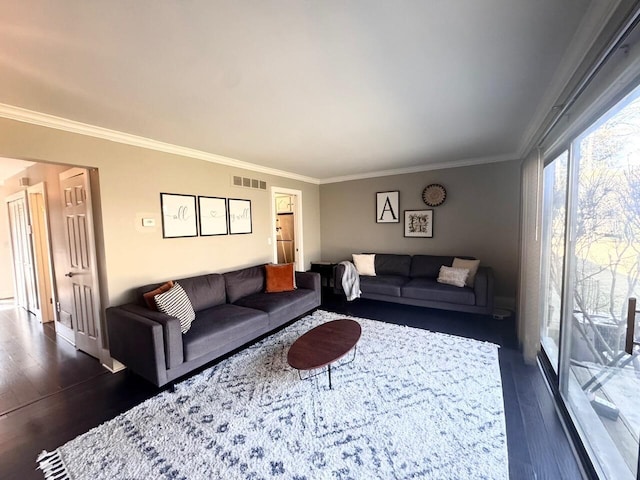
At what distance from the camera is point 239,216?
4.06 m

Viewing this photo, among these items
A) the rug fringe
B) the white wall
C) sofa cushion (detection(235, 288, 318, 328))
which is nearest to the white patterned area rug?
the rug fringe

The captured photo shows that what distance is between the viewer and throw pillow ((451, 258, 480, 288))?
12.7 ft

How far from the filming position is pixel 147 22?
4.06 feet

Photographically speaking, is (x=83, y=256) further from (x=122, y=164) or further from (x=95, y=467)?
(x=95, y=467)

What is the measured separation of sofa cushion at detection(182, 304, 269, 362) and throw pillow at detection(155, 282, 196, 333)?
92 millimetres

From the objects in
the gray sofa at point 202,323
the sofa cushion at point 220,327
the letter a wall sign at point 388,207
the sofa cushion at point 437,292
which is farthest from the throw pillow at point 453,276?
the sofa cushion at point 220,327

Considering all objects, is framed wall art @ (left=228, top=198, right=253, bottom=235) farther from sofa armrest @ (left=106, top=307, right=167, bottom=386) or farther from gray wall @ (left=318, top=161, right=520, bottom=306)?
gray wall @ (left=318, top=161, right=520, bottom=306)

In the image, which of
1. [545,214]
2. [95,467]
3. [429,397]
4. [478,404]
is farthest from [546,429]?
[95,467]

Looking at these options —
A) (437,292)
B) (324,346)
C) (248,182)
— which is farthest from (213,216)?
(437,292)

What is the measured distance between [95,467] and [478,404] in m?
2.61

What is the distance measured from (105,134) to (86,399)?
8.10ft

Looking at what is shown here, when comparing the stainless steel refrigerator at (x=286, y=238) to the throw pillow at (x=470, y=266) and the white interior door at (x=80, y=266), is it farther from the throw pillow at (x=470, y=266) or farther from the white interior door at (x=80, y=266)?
the white interior door at (x=80, y=266)

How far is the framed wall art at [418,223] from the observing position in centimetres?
471

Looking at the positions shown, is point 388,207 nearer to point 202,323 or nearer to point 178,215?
point 178,215
